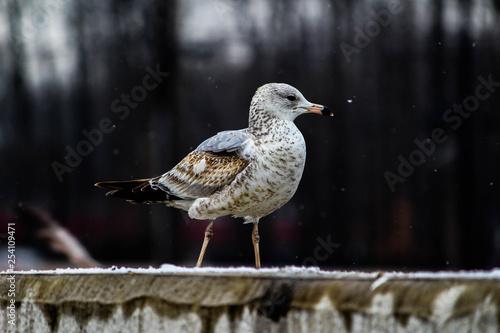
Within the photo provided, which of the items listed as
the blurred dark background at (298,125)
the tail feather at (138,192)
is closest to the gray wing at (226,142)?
the tail feather at (138,192)

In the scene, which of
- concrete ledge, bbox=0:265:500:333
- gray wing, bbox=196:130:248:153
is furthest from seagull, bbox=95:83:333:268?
concrete ledge, bbox=0:265:500:333

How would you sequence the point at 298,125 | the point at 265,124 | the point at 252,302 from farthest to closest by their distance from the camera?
1. the point at 298,125
2. the point at 265,124
3. the point at 252,302

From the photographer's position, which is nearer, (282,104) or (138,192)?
(282,104)

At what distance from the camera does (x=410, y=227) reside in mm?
7918

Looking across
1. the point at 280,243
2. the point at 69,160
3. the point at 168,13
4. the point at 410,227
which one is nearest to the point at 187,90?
the point at 168,13

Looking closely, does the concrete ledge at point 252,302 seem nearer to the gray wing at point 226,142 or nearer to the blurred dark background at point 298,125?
the gray wing at point 226,142

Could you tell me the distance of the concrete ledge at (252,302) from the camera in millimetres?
1035

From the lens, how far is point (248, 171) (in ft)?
7.54

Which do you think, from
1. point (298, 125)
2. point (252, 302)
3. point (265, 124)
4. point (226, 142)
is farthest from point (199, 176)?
point (298, 125)

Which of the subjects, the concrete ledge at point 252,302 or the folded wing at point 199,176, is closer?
the concrete ledge at point 252,302

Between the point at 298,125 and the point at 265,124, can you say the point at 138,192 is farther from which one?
the point at 298,125

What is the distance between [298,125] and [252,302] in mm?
6656

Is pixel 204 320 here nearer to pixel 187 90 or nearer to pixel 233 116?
pixel 233 116

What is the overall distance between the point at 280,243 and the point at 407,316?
22.4ft
